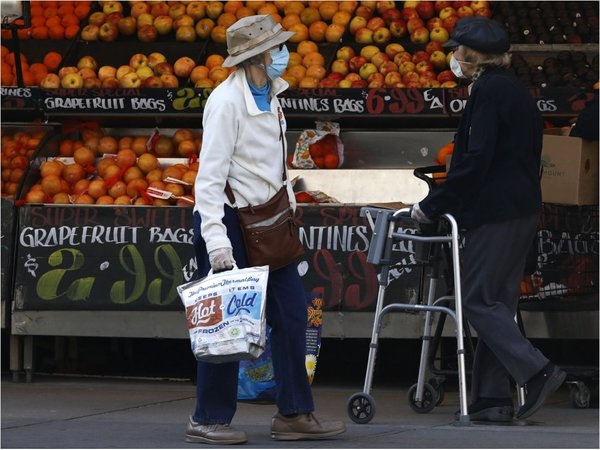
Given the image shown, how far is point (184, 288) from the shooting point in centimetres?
568

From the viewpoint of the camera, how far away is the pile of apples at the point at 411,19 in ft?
31.9

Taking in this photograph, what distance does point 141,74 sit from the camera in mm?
9617

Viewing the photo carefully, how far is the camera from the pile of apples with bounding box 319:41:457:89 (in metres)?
9.29

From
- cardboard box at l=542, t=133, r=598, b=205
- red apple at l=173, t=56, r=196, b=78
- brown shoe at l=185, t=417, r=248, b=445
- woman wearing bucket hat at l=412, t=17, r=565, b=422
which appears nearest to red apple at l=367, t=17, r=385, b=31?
red apple at l=173, t=56, r=196, b=78

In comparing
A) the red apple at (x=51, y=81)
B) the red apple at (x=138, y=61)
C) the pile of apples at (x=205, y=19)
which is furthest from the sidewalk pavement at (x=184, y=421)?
the pile of apples at (x=205, y=19)

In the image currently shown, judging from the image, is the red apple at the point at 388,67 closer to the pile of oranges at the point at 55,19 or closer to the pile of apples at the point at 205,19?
the pile of apples at the point at 205,19

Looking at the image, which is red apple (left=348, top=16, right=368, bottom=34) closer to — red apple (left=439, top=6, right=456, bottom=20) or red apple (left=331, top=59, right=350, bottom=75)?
red apple (left=331, top=59, right=350, bottom=75)

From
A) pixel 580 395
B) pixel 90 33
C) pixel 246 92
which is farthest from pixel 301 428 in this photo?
pixel 90 33

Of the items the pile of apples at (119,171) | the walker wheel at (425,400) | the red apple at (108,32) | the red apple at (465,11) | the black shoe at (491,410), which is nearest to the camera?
the black shoe at (491,410)

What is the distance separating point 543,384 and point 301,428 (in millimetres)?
1148

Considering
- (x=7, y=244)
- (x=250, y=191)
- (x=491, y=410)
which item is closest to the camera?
(x=250, y=191)

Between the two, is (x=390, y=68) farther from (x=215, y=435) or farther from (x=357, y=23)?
(x=215, y=435)

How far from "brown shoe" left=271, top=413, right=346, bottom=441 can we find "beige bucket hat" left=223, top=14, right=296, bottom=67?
161cm

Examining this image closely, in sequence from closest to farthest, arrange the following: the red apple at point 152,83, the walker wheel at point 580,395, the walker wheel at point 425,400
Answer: the walker wheel at point 425,400
the walker wheel at point 580,395
the red apple at point 152,83
